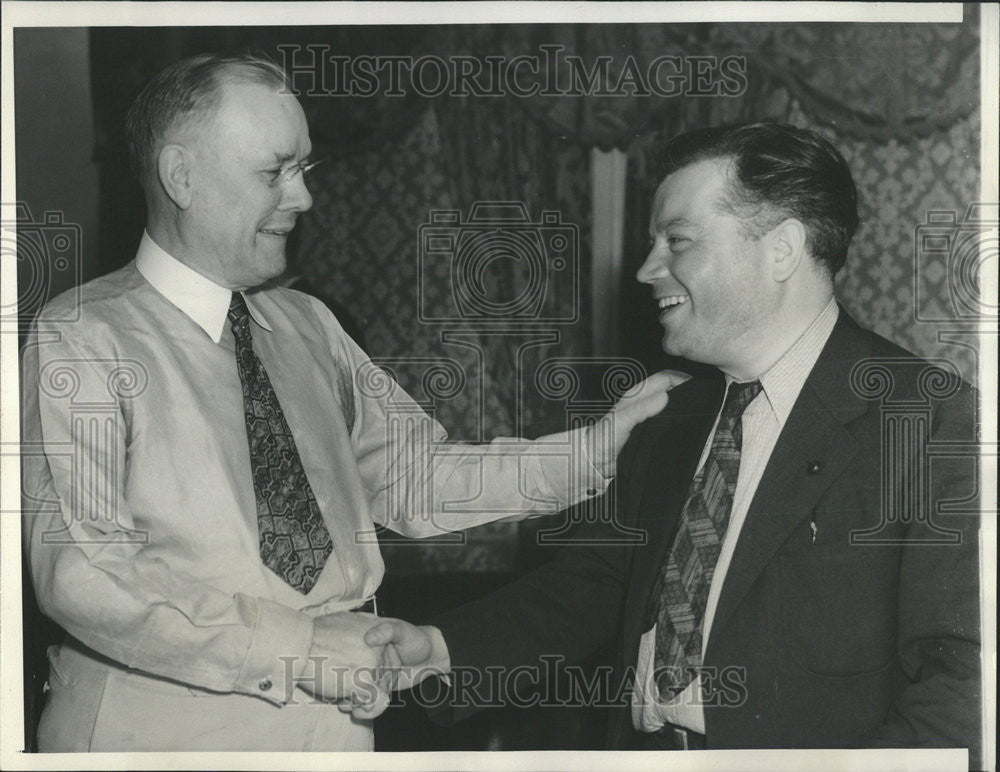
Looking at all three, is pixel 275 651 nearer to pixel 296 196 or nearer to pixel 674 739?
pixel 674 739

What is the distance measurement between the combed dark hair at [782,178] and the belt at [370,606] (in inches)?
53.7

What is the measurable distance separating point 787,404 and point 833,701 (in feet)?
2.51

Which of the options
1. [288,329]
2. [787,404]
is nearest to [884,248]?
[787,404]

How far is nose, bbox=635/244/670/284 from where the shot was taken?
3.03 meters

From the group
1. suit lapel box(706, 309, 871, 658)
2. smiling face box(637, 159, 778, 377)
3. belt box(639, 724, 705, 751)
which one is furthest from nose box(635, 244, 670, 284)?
belt box(639, 724, 705, 751)

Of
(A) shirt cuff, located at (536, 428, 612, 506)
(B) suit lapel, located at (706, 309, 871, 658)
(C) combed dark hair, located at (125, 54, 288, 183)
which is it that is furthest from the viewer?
(A) shirt cuff, located at (536, 428, 612, 506)

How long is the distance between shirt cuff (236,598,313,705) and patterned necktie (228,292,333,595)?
3.3 inches

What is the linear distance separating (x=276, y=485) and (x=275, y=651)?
1.37 feet

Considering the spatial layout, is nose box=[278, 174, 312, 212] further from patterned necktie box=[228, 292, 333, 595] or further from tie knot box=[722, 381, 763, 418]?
tie knot box=[722, 381, 763, 418]

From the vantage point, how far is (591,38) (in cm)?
312

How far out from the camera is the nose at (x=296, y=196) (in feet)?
9.89

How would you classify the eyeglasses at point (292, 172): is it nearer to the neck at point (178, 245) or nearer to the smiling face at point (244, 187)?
the smiling face at point (244, 187)

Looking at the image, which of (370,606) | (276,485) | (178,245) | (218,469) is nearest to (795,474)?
(370,606)

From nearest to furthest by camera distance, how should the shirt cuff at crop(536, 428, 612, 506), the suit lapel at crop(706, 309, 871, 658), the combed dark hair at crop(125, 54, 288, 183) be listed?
the suit lapel at crop(706, 309, 871, 658)
the combed dark hair at crop(125, 54, 288, 183)
the shirt cuff at crop(536, 428, 612, 506)
